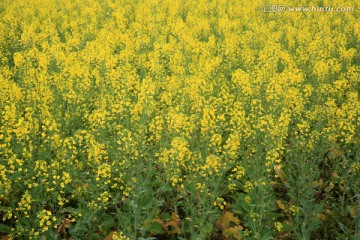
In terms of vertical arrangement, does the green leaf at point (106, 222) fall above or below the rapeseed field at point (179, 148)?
below

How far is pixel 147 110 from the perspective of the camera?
4262 mm

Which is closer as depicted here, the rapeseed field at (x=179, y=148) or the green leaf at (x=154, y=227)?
the rapeseed field at (x=179, y=148)

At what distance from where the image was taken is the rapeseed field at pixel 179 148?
379cm

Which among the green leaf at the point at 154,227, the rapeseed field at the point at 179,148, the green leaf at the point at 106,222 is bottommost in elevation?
the green leaf at the point at 154,227

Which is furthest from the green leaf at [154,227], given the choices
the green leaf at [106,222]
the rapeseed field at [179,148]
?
the green leaf at [106,222]

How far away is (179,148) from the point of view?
367cm

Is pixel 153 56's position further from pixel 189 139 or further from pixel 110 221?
pixel 110 221

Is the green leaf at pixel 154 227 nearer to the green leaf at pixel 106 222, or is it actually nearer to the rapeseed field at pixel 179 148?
the rapeseed field at pixel 179 148

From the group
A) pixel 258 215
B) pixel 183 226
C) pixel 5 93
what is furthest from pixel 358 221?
pixel 5 93

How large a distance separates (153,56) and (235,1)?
7327 millimetres

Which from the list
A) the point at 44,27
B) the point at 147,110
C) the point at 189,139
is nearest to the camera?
the point at 147,110

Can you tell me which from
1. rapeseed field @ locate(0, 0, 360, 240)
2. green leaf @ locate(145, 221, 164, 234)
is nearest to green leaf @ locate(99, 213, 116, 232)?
rapeseed field @ locate(0, 0, 360, 240)

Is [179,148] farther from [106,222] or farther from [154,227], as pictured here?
[106,222]

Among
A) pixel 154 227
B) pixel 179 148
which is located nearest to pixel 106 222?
pixel 154 227
